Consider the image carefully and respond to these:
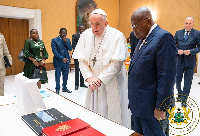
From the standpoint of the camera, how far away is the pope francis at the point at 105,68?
263cm

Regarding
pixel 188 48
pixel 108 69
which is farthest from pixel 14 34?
pixel 108 69

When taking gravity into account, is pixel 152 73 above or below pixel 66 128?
above

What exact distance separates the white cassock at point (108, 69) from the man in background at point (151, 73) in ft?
2.46

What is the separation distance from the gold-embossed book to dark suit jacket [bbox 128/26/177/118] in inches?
26.7

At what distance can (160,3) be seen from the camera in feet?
33.4

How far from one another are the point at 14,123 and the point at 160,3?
33.1 ft

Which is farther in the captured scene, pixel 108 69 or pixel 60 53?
pixel 60 53

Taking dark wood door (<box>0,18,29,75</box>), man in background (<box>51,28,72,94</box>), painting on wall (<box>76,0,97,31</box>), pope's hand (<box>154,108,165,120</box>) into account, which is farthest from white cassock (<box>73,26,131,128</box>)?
painting on wall (<box>76,0,97,31</box>)

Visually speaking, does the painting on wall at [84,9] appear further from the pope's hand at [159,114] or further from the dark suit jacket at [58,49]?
the pope's hand at [159,114]

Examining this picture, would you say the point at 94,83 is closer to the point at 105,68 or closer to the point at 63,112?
the point at 105,68

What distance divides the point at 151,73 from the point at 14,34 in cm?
817

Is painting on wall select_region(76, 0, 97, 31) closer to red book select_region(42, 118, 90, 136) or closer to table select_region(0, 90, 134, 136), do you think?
table select_region(0, 90, 134, 136)

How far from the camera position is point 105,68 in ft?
8.88

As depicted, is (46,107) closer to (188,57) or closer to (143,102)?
(143,102)
